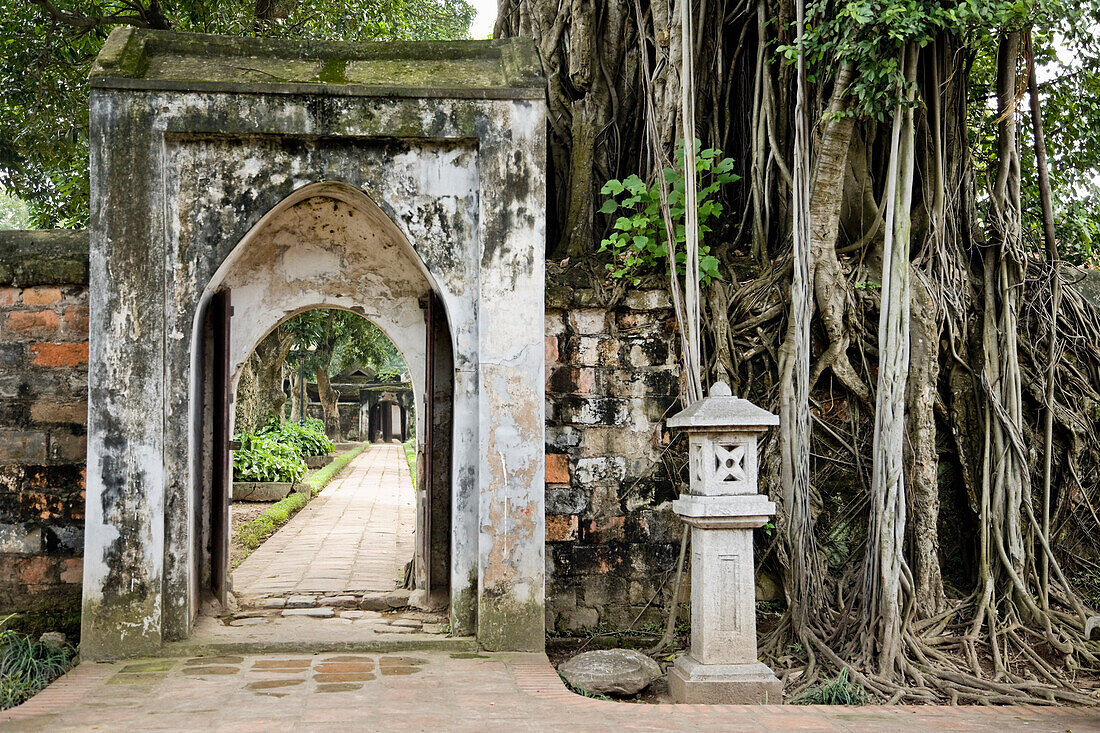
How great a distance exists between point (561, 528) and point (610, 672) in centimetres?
112

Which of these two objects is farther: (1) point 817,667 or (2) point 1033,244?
(2) point 1033,244

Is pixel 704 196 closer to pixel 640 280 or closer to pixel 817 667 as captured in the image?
pixel 640 280

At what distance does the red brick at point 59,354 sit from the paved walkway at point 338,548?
6.28 ft

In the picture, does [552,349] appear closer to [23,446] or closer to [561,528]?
[561,528]

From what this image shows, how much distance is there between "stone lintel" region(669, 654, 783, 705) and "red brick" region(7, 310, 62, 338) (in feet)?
13.1

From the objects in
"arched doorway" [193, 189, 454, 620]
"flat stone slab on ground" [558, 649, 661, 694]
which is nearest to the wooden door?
"arched doorway" [193, 189, 454, 620]

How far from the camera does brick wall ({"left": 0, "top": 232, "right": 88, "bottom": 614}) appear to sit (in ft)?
16.5

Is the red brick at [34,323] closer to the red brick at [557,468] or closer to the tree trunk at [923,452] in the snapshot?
the red brick at [557,468]

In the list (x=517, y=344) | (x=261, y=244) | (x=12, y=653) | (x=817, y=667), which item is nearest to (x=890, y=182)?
(x=517, y=344)

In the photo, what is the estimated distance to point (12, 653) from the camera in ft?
14.2

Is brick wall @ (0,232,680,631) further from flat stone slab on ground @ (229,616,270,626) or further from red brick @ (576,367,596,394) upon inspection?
flat stone slab on ground @ (229,616,270,626)

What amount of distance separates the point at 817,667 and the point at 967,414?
1.81 meters

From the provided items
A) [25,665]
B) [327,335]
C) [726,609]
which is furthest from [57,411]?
[327,335]

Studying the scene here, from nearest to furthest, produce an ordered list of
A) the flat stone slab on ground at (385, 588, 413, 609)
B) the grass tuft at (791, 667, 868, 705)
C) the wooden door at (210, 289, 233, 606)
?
the grass tuft at (791, 667, 868, 705) < the wooden door at (210, 289, 233, 606) < the flat stone slab on ground at (385, 588, 413, 609)
